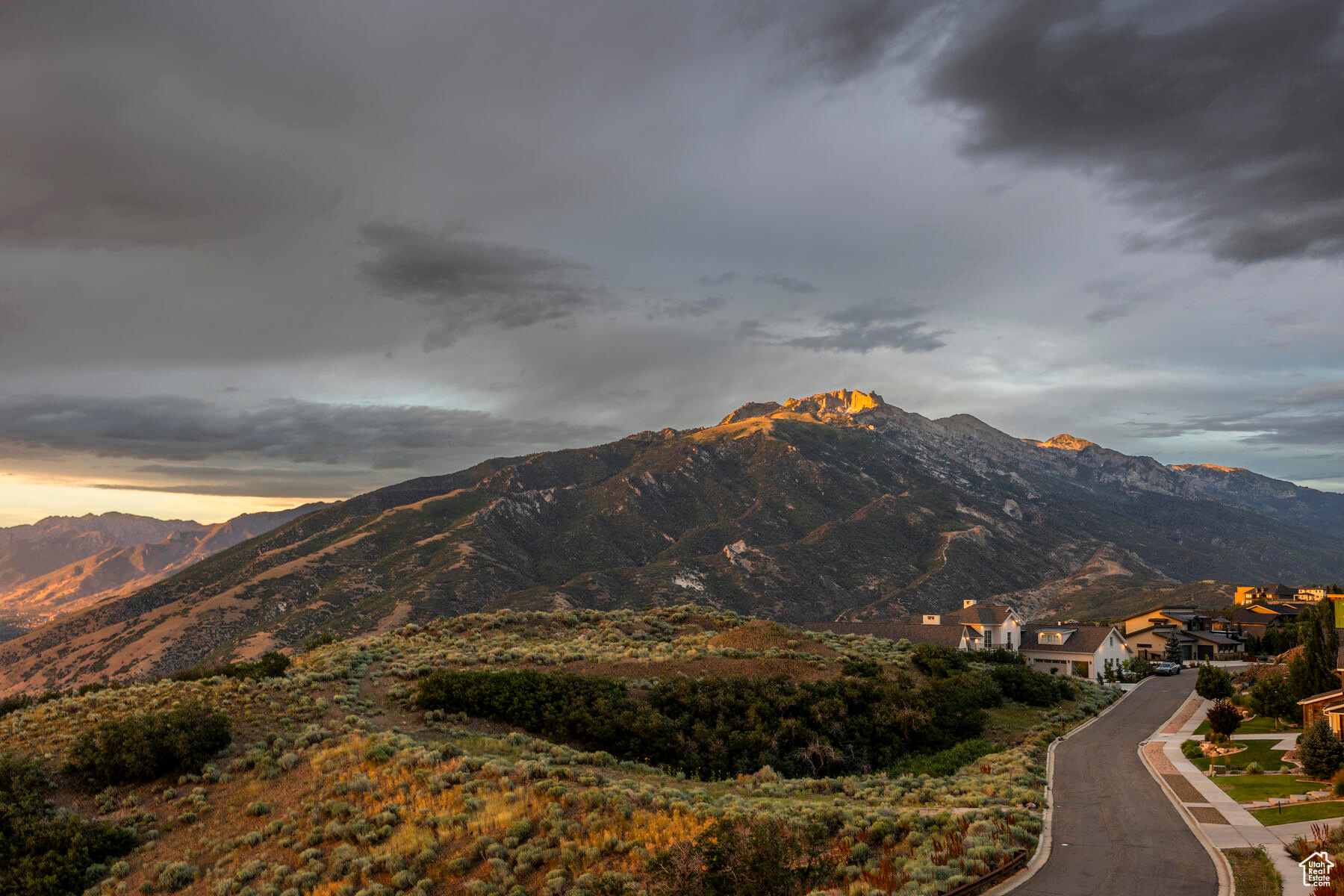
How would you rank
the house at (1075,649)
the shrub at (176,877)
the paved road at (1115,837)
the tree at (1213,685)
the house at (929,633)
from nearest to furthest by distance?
the paved road at (1115,837), the shrub at (176,877), the tree at (1213,685), the house at (929,633), the house at (1075,649)

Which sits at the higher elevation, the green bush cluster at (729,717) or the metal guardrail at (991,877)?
the metal guardrail at (991,877)

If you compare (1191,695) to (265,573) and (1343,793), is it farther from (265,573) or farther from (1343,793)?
(265,573)

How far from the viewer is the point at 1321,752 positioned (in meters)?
25.6

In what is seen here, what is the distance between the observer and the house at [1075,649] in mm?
76938

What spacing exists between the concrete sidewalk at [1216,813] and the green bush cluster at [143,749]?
3106 cm

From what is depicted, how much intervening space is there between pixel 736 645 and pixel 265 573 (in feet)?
533

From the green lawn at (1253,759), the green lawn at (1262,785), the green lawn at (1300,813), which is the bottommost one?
the green lawn at (1253,759)

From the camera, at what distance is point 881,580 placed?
194250mm

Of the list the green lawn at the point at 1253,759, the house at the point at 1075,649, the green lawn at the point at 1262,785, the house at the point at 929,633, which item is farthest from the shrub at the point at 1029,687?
the house at the point at 1075,649

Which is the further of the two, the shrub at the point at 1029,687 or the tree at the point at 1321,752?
the shrub at the point at 1029,687

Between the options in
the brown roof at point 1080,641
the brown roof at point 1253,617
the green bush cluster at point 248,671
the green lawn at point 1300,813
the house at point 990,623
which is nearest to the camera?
the green lawn at point 1300,813

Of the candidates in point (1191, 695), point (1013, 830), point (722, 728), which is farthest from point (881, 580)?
point (1013, 830)

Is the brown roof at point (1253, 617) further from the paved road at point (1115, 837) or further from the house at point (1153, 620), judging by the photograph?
the paved road at point (1115, 837)

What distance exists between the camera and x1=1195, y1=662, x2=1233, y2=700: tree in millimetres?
49188
